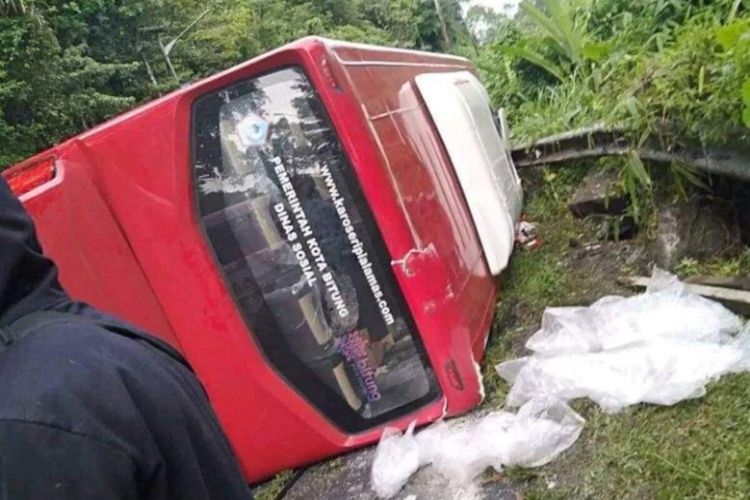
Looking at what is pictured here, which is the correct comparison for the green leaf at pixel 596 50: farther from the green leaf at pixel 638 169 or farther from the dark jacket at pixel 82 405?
the dark jacket at pixel 82 405

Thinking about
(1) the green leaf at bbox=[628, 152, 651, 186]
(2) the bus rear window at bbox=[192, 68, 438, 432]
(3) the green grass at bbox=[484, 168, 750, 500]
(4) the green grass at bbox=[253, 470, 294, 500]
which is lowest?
(3) the green grass at bbox=[484, 168, 750, 500]

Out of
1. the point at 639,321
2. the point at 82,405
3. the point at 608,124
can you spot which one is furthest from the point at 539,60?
the point at 82,405

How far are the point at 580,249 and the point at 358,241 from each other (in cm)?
219

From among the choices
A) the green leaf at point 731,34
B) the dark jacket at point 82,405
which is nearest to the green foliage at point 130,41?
the green leaf at point 731,34

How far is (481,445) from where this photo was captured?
3.17 metres

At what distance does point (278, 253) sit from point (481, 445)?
44.7 inches

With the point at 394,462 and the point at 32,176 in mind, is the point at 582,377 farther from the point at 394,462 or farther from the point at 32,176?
the point at 32,176

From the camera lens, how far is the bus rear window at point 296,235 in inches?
139

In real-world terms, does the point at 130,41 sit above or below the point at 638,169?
above

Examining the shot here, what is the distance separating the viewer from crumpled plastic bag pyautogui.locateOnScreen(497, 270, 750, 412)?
10.0ft

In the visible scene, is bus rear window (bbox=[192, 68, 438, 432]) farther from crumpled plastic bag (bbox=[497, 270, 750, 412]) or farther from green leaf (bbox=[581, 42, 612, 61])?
green leaf (bbox=[581, 42, 612, 61])

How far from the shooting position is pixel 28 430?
107 cm

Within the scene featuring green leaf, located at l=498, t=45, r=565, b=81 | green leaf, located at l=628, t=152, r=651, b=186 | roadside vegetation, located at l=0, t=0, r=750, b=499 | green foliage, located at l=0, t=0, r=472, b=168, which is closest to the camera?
roadside vegetation, located at l=0, t=0, r=750, b=499

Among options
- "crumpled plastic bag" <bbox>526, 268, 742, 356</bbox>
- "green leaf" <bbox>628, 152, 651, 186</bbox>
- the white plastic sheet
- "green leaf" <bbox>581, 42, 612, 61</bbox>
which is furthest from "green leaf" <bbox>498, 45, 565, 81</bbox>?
the white plastic sheet
